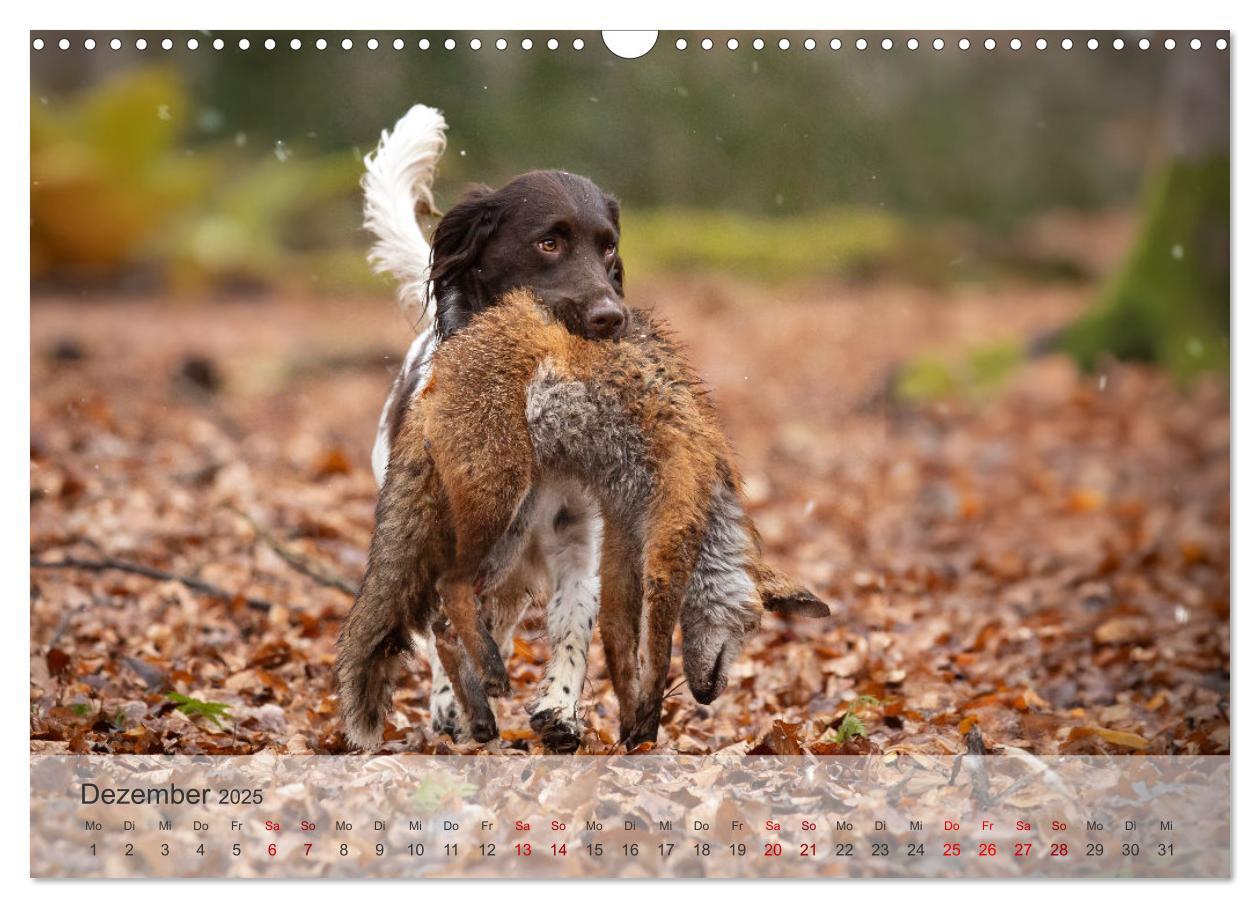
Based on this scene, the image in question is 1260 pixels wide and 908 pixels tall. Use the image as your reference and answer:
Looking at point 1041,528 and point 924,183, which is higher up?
point 924,183

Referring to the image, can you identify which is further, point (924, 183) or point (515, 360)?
point (924, 183)

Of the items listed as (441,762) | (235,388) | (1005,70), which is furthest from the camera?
(235,388)

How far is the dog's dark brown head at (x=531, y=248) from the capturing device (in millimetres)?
4410

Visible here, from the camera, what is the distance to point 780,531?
8070mm

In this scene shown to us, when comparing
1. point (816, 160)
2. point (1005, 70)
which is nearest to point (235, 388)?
point (816, 160)

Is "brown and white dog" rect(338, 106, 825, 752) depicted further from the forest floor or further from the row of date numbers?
the row of date numbers

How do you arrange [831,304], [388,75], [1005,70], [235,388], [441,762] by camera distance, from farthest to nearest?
[831,304] → [235,388] → [1005,70] → [388,75] → [441,762]

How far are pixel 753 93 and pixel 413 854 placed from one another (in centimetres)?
331

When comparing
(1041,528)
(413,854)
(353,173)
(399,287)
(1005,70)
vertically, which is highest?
(1005,70)

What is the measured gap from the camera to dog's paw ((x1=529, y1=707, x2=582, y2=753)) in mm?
4320

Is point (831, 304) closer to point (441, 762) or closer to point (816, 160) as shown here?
point (816, 160)

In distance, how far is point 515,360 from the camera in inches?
156

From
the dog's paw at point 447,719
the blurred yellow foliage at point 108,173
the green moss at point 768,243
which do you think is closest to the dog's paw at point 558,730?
the dog's paw at point 447,719

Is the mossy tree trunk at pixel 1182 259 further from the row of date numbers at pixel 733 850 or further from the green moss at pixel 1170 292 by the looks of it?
Answer: the row of date numbers at pixel 733 850
